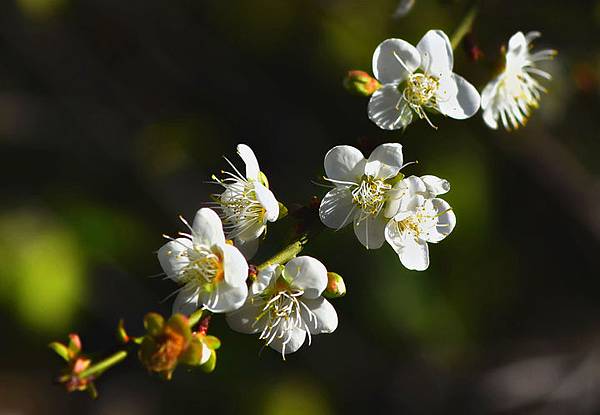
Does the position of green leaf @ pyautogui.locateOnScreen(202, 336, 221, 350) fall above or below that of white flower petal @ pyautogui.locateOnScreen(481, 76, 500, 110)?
below

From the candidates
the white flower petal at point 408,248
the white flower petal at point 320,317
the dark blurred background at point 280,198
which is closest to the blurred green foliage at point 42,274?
the dark blurred background at point 280,198

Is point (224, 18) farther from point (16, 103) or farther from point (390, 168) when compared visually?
point (390, 168)

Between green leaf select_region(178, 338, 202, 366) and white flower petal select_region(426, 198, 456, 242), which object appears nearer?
green leaf select_region(178, 338, 202, 366)

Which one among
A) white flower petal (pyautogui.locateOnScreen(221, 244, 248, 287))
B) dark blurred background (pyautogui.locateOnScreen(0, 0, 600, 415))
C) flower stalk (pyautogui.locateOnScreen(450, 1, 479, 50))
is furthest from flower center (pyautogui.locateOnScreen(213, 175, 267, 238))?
dark blurred background (pyautogui.locateOnScreen(0, 0, 600, 415))

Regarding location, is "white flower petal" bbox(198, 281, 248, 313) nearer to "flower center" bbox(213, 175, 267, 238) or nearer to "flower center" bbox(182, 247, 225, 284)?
"flower center" bbox(182, 247, 225, 284)

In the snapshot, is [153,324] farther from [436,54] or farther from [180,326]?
[436,54]

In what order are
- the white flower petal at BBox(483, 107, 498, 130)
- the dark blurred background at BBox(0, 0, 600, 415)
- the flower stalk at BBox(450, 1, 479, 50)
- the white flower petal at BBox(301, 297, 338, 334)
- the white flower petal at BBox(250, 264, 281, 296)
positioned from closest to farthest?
1. the white flower petal at BBox(250, 264, 281, 296)
2. the white flower petal at BBox(301, 297, 338, 334)
3. the flower stalk at BBox(450, 1, 479, 50)
4. the white flower petal at BBox(483, 107, 498, 130)
5. the dark blurred background at BBox(0, 0, 600, 415)
